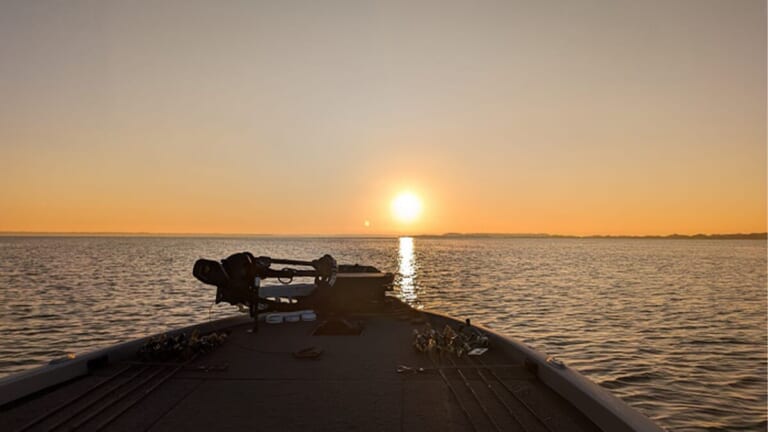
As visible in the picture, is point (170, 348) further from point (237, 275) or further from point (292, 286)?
point (292, 286)

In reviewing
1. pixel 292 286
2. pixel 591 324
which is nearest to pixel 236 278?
pixel 292 286

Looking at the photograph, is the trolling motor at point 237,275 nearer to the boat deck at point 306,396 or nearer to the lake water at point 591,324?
the boat deck at point 306,396

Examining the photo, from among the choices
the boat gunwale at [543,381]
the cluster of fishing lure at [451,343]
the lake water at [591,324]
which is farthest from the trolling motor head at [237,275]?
the lake water at [591,324]

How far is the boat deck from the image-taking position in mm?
8602

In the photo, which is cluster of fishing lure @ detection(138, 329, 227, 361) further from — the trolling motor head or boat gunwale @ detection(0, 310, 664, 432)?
the trolling motor head

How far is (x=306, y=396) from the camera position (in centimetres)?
1002

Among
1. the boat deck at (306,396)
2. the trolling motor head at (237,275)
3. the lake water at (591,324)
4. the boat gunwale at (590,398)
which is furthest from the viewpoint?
the lake water at (591,324)

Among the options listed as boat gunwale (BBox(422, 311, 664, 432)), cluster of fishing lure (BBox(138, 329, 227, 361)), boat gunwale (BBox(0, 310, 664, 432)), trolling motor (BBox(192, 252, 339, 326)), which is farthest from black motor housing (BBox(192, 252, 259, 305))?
boat gunwale (BBox(422, 311, 664, 432))

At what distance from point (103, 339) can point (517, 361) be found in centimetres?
2889

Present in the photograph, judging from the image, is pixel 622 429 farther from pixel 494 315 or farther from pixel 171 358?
pixel 494 315

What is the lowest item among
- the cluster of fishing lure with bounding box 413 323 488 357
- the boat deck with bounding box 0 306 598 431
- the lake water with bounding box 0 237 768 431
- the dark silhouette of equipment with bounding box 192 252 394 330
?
the lake water with bounding box 0 237 768 431

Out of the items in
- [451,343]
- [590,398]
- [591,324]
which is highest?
[590,398]

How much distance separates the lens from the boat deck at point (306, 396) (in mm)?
8602

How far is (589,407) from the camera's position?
885cm
